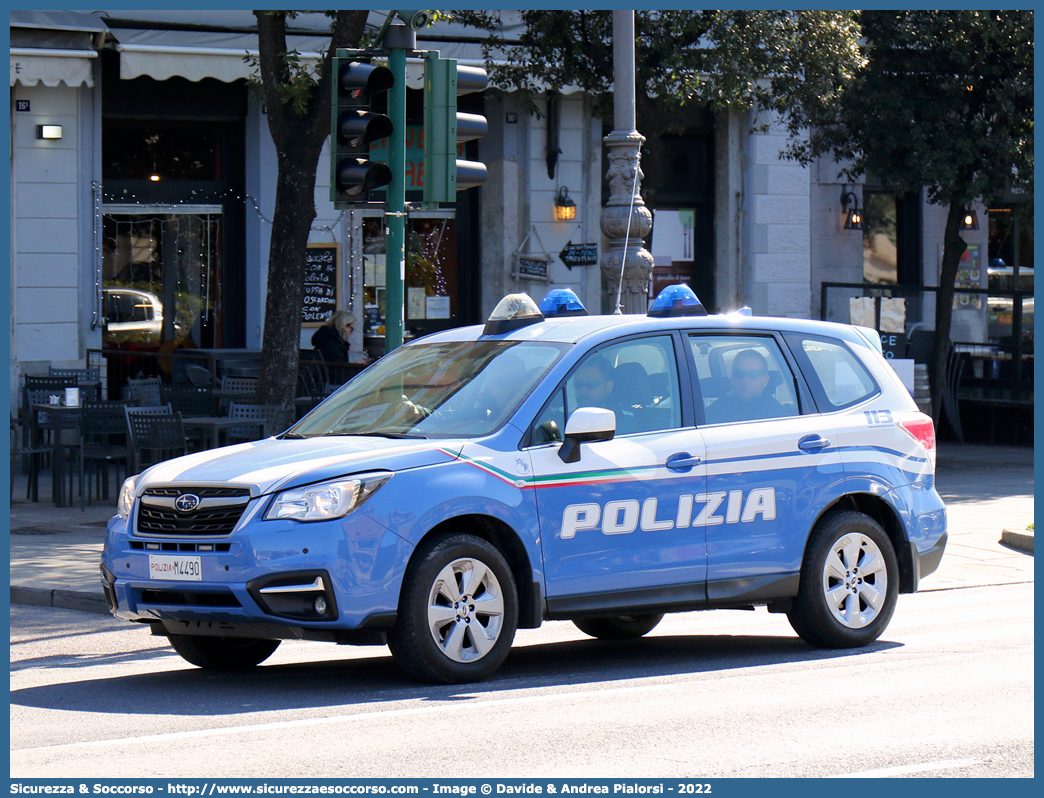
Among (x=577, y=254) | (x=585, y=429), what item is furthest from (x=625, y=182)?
(x=577, y=254)

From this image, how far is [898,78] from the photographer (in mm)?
20641

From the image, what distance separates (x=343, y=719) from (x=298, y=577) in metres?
0.68

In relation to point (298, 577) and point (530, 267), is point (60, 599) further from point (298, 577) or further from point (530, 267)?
point (530, 267)

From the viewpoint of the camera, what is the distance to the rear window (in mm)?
8500

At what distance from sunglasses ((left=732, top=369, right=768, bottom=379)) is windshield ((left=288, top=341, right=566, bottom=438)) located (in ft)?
3.50

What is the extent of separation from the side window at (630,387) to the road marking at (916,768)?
2.59 metres

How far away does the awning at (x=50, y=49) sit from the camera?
1861 cm

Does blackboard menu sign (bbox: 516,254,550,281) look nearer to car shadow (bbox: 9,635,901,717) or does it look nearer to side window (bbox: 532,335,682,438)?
car shadow (bbox: 9,635,901,717)

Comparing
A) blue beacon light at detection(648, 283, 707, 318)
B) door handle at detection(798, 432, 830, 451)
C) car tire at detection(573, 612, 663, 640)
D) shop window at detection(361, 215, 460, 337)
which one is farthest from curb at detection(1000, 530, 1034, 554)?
shop window at detection(361, 215, 460, 337)

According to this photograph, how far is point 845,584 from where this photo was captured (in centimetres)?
831

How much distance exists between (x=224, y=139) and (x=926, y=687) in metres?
16.1

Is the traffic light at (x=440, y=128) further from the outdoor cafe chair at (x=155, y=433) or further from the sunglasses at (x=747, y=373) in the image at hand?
the outdoor cafe chair at (x=155, y=433)

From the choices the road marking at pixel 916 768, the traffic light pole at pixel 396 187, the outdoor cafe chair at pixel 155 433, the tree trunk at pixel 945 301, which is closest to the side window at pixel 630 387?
the traffic light pole at pixel 396 187
